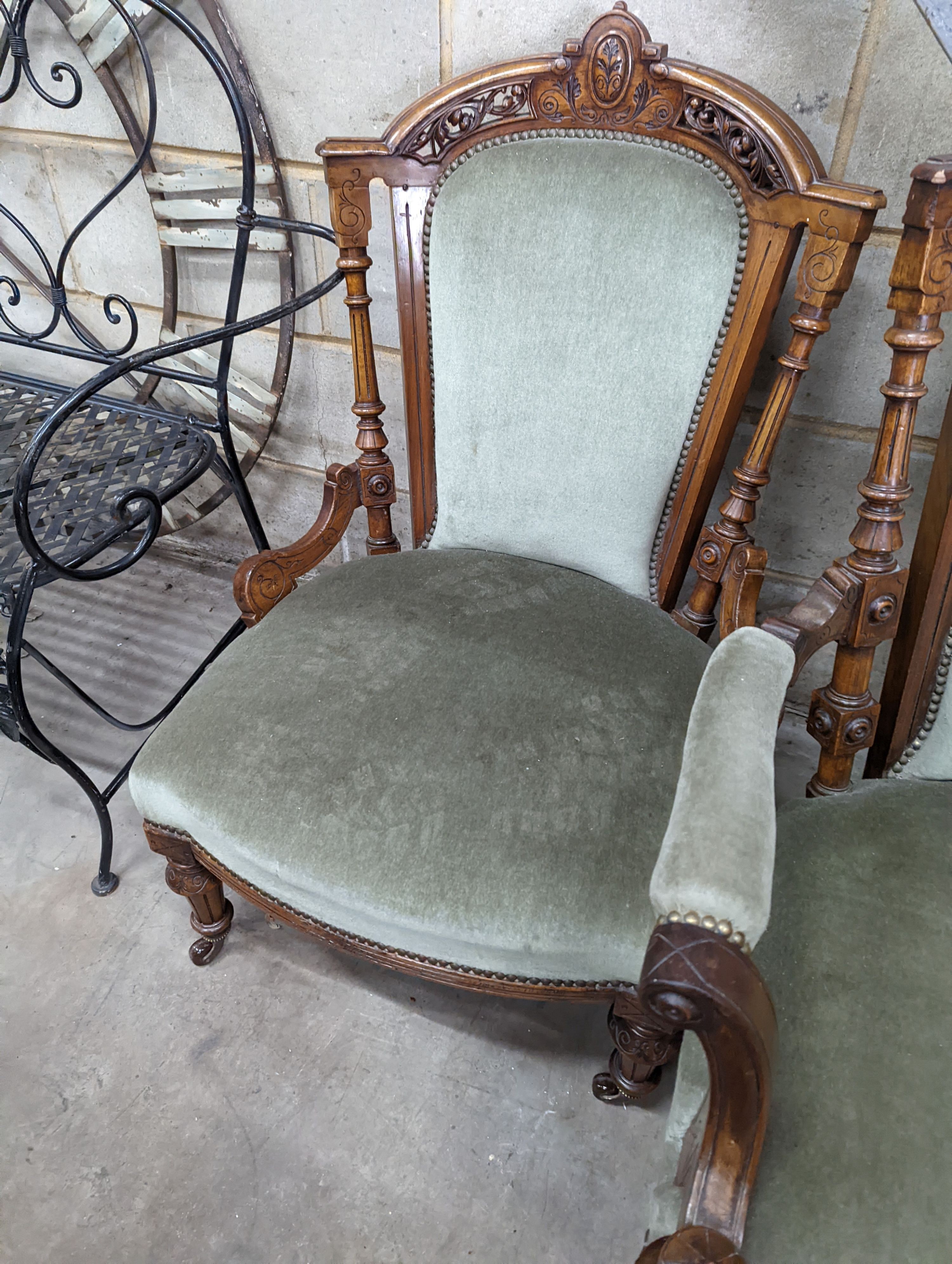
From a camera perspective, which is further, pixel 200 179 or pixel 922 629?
pixel 200 179

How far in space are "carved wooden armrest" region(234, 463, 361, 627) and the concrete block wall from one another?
1.44ft

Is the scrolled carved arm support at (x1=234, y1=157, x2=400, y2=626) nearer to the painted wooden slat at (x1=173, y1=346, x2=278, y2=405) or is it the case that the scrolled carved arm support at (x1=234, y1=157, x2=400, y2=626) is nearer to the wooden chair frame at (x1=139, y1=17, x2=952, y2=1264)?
the wooden chair frame at (x1=139, y1=17, x2=952, y2=1264)

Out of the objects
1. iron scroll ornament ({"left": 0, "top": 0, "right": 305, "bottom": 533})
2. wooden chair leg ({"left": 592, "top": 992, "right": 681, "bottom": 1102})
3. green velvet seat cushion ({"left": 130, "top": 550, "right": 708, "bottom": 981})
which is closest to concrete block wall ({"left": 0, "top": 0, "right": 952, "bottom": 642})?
iron scroll ornament ({"left": 0, "top": 0, "right": 305, "bottom": 533})

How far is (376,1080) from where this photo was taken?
3.86 feet

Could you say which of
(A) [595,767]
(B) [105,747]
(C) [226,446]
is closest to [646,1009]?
(A) [595,767]

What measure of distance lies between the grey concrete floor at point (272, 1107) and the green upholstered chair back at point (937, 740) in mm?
560

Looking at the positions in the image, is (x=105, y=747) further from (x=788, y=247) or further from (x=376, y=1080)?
(x=788, y=247)

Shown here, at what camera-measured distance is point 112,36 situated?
146 cm

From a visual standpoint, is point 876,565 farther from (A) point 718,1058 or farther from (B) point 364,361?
(B) point 364,361

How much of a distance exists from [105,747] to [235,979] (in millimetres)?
587

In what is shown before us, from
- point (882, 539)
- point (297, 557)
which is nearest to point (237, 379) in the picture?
point (297, 557)

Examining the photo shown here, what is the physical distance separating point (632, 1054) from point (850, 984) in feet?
1.29

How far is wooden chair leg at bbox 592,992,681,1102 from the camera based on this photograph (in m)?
0.96

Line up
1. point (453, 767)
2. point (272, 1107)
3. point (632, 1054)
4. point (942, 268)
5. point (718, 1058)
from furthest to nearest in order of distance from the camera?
point (272, 1107)
point (632, 1054)
point (453, 767)
point (942, 268)
point (718, 1058)
